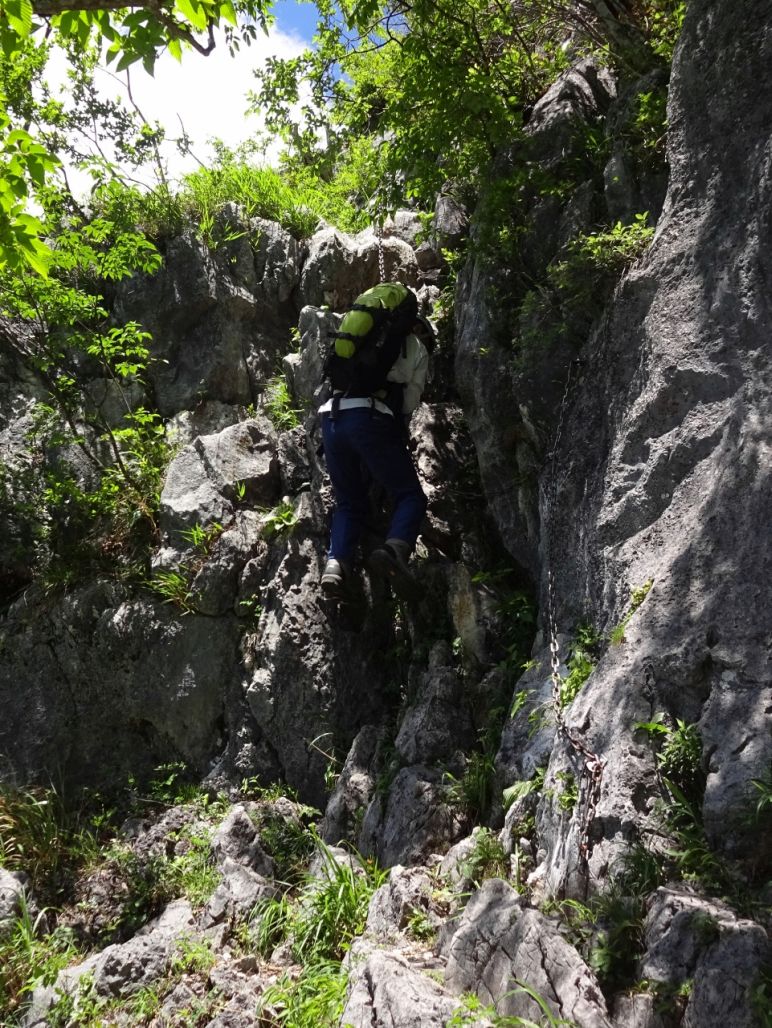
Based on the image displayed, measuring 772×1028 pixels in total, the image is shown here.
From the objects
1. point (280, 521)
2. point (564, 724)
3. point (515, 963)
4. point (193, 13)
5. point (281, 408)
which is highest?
point (193, 13)

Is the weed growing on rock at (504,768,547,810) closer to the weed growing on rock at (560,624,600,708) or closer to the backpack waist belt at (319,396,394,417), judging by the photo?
the weed growing on rock at (560,624,600,708)

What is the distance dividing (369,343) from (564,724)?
11.1 ft

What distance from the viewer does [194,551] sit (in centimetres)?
755

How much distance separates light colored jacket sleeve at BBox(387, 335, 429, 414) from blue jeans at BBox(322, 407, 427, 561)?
0.27 m

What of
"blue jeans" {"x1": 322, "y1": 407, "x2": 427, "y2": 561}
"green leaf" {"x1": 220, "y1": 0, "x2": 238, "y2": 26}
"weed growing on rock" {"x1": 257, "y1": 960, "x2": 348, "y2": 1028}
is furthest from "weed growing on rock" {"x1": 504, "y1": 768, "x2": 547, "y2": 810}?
"green leaf" {"x1": 220, "y1": 0, "x2": 238, "y2": 26}

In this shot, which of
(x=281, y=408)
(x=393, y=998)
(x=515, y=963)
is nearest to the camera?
(x=515, y=963)

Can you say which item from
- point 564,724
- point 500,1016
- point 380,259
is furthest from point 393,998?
point 380,259

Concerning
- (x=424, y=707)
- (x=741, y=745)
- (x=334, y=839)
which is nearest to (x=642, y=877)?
(x=741, y=745)

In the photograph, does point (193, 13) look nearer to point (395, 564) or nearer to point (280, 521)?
point (395, 564)

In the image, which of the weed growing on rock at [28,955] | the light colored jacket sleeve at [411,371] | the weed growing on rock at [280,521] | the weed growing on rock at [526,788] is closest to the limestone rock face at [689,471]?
the weed growing on rock at [526,788]

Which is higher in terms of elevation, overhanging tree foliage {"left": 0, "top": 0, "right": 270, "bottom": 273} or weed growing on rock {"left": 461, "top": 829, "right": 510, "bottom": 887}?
overhanging tree foliage {"left": 0, "top": 0, "right": 270, "bottom": 273}

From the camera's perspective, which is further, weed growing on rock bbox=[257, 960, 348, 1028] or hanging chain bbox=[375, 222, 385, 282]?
hanging chain bbox=[375, 222, 385, 282]

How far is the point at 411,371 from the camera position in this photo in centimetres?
655

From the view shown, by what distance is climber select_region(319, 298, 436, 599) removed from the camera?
6000 millimetres
